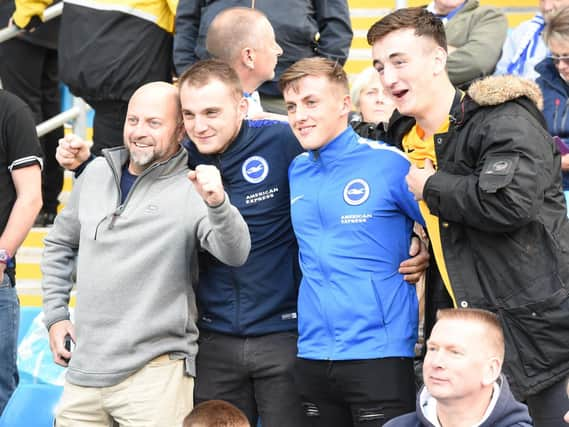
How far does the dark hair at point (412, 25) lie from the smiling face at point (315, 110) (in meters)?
0.27

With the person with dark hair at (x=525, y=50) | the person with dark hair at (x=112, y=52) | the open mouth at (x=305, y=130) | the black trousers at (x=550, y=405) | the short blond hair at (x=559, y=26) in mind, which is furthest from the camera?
the person with dark hair at (x=525, y=50)

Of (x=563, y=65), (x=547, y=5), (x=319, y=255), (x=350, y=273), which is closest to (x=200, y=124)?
(x=319, y=255)

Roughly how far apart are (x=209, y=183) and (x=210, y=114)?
2.16ft

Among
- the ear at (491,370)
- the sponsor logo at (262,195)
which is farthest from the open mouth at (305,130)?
the ear at (491,370)

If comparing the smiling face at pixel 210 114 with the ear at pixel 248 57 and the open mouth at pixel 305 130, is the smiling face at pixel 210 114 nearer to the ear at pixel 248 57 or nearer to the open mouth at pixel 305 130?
the open mouth at pixel 305 130

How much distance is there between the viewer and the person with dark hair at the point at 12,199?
510 centimetres

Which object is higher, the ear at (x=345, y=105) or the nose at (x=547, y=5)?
the nose at (x=547, y=5)

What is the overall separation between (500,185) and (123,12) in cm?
322

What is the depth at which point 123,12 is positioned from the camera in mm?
6379

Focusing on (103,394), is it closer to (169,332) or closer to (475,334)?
(169,332)

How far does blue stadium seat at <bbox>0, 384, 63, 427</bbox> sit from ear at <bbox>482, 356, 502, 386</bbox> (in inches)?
103

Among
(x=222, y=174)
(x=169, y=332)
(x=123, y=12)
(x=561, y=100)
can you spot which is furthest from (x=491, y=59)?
(x=169, y=332)

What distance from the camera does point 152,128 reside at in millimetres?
4520

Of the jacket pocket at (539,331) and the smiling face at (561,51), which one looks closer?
the jacket pocket at (539,331)
